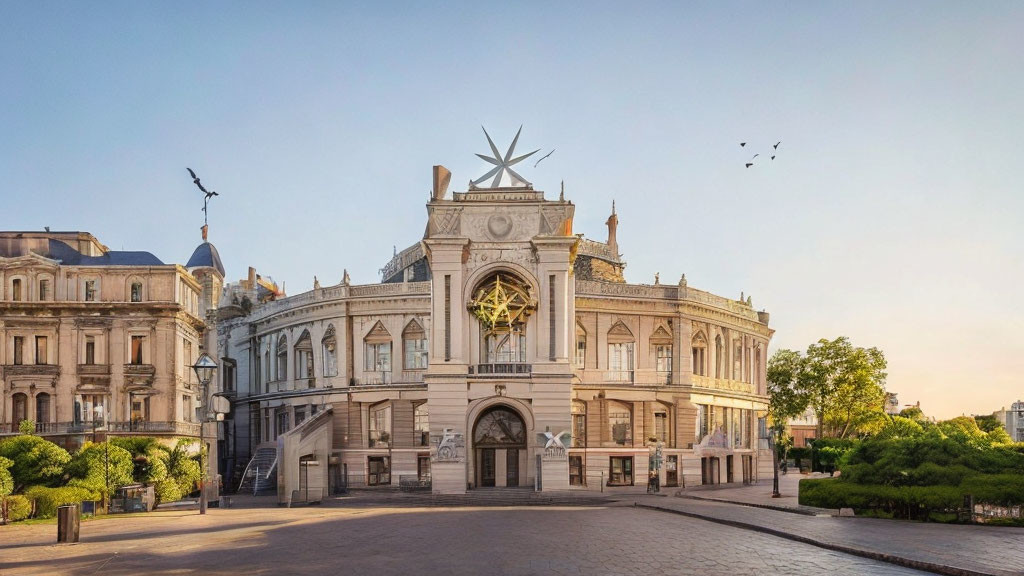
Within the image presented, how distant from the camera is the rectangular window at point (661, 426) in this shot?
2440 inches

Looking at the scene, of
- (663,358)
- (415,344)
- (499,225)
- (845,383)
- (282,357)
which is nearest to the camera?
(499,225)

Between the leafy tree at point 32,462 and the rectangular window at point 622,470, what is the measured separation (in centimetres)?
3273

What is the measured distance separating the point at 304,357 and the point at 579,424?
19668mm

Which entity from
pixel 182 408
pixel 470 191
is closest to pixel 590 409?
pixel 470 191

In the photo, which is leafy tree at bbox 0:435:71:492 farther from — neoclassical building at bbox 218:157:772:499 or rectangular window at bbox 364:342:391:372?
rectangular window at bbox 364:342:391:372

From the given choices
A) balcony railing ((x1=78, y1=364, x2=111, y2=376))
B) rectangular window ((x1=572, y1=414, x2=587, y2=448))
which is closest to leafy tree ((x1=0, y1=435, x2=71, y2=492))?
balcony railing ((x1=78, y1=364, x2=111, y2=376))

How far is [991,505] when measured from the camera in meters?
31.4

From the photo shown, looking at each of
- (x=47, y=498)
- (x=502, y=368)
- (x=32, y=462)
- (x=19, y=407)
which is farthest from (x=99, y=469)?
(x=502, y=368)

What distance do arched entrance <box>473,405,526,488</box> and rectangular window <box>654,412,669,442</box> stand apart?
42.4 ft

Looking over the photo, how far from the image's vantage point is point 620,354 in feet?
205

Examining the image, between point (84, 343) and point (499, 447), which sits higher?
point (84, 343)

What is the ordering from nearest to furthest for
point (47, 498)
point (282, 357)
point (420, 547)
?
1. point (420, 547)
2. point (47, 498)
3. point (282, 357)

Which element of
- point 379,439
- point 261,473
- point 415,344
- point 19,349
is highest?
point 415,344

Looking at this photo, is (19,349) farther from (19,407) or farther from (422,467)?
(422,467)
